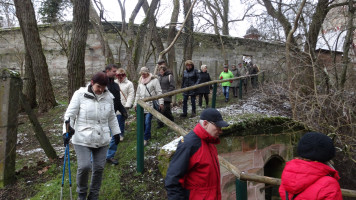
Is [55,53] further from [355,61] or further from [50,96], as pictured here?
[355,61]

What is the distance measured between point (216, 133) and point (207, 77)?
20.3 ft

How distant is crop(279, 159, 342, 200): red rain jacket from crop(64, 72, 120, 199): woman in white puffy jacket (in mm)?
2239

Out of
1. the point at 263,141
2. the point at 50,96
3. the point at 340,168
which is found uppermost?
the point at 50,96

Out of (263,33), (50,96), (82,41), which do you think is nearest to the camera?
(82,41)

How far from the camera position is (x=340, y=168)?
294 inches

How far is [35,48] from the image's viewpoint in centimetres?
853

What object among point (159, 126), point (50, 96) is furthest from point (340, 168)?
point (50, 96)

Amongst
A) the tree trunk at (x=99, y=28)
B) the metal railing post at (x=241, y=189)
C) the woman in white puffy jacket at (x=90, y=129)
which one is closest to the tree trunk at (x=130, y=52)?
the tree trunk at (x=99, y=28)

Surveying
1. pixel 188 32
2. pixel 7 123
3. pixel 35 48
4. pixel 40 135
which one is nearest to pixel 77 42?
pixel 40 135

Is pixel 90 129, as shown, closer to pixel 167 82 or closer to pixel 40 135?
pixel 40 135

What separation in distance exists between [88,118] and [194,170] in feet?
5.57

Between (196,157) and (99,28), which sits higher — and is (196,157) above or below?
below

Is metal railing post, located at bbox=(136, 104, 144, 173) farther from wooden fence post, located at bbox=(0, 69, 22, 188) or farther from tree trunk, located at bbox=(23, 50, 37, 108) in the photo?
tree trunk, located at bbox=(23, 50, 37, 108)

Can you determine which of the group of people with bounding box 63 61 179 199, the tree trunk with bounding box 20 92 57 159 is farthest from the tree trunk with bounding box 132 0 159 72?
the group of people with bounding box 63 61 179 199
